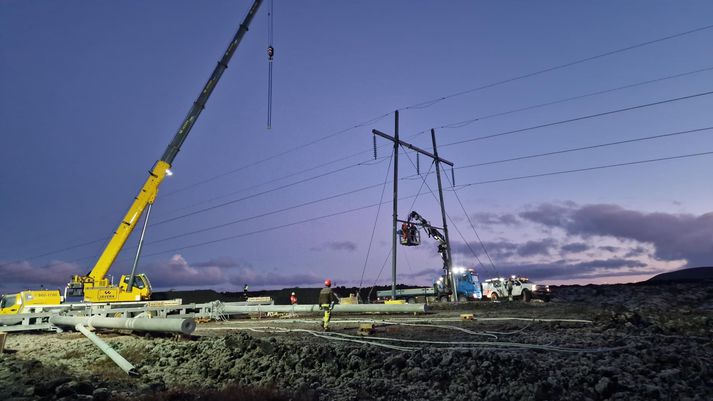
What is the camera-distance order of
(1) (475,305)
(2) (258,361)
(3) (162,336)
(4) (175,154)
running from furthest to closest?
(4) (175,154), (1) (475,305), (3) (162,336), (2) (258,361)

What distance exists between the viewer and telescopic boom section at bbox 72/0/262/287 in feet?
82.7

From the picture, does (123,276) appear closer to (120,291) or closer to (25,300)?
(120,291)

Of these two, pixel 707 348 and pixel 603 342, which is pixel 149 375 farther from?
pixel 707 348

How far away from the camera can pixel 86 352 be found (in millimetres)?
12852

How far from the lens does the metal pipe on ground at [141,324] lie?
12539mm

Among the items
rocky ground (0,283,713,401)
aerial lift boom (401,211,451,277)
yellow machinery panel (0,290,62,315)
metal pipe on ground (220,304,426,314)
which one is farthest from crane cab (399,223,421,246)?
yellow machinery panel (0,290,62,315)

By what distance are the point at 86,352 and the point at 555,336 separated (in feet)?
45.4

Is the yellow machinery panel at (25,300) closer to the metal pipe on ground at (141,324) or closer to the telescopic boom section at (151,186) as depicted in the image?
the telescopic boom section at (151,186)

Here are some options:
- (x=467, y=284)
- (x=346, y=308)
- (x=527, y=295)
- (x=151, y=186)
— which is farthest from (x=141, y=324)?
(x=467, y=284)

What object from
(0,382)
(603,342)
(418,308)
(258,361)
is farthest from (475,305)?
(0,382)

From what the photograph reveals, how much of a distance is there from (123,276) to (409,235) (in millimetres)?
19127

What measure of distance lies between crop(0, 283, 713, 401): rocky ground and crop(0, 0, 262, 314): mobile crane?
12.0 meters

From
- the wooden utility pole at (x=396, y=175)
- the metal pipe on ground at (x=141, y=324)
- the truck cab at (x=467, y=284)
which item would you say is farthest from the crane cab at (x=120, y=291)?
the truck cab at (x=467, y=284)

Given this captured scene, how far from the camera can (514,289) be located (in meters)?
31.8
